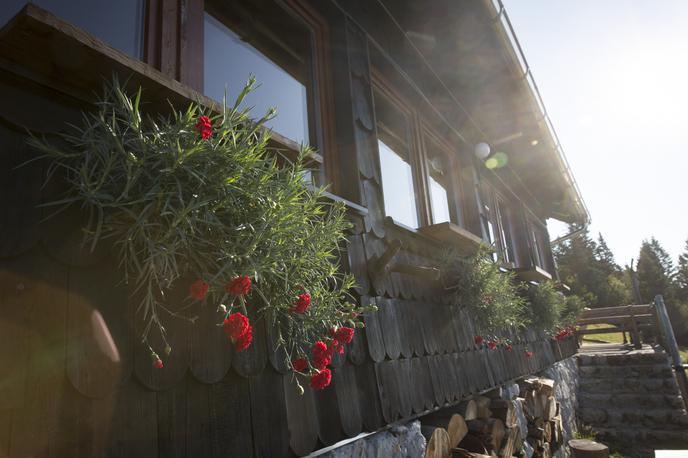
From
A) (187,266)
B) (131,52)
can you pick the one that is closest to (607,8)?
(131,52)

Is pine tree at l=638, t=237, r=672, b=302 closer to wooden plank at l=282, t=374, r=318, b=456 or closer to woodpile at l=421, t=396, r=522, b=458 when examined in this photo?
woodpile at l=421, t=396, r=522, b=458

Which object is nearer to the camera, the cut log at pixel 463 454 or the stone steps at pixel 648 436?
the cut log at pixel 463 454

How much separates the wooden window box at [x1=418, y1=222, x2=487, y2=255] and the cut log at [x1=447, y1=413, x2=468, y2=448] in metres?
1.13

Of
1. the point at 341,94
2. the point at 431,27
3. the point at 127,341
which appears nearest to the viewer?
the point at 127,341

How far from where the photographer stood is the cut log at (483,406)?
118 inches

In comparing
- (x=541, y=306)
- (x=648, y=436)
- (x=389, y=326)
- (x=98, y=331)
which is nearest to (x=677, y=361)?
(x=648, y=436)

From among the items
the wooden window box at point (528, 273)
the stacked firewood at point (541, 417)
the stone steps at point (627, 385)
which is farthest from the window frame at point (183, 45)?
the stone steps at point (627, 385)

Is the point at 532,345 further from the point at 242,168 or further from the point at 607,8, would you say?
the point at 242,168

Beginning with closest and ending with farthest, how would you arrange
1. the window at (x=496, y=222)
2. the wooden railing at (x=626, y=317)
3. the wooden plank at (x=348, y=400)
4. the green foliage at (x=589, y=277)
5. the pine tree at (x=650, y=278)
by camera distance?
the wooden plank at (x=348, y=400) → the window at (x=496, y=222) → the wooden railing at (x=626, y=317) → the pine tree at (x=650, y=278) → the green foliage at (x=589, y=277)

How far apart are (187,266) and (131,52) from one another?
2.87 feet

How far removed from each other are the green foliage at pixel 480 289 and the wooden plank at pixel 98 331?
2.35 meters

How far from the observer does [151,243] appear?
985mm

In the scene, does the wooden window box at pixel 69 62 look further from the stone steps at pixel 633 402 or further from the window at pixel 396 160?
the stone steps at pixel 633 402

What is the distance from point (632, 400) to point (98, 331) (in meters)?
8.04
